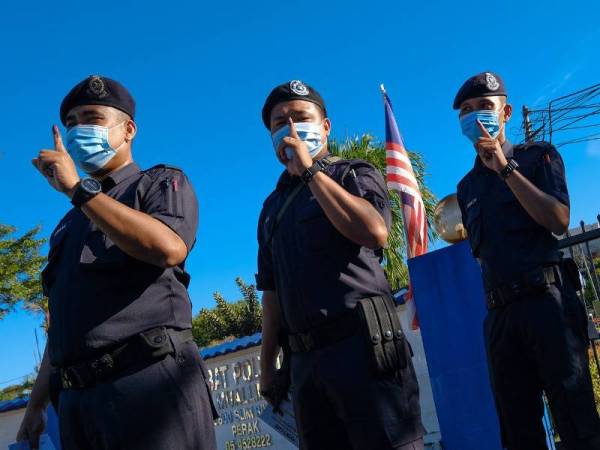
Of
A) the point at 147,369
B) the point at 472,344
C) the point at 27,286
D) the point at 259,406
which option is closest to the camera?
the point at 147,369

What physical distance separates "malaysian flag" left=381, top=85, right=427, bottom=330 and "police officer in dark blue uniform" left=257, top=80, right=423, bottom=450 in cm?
437

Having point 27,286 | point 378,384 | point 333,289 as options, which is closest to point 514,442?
point 378,384

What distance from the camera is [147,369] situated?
1.87 metres

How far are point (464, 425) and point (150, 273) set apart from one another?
258cm

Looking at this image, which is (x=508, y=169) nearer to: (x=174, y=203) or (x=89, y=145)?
(x=174, y=203)

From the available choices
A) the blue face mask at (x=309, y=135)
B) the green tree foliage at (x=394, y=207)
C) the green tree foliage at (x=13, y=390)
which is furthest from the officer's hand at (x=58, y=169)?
the green tree foliage at (x=13, y=390)

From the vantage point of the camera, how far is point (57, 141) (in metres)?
2.00

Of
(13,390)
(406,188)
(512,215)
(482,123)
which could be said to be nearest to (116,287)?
(512,215)

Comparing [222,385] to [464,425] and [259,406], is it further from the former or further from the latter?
[464,425]

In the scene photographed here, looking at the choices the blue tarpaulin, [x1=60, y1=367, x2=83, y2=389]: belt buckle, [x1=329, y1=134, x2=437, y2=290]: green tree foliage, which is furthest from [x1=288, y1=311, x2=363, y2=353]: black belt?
[x1=329, y1=134, x2=437, y2=290]: green tree foliage

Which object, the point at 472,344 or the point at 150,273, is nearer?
the point at 150,273

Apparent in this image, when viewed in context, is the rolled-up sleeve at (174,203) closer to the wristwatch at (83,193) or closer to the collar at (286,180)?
the wristwatch at (83,193)

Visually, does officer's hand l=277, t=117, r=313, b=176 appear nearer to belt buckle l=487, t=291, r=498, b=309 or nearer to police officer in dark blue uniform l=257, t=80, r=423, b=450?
police officer in dark blue uniform l=257, t=80, r=423, b=450

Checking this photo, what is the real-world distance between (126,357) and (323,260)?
760mm
